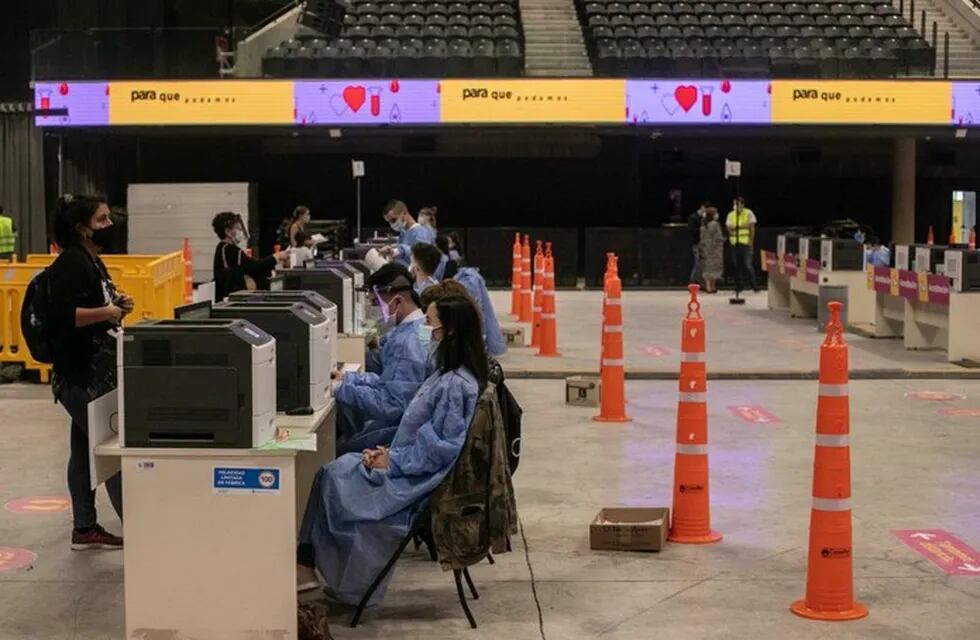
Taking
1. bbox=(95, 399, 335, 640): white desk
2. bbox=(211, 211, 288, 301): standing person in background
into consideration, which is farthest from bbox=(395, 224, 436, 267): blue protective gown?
bbox=(95, 399, 335, 640): white desk

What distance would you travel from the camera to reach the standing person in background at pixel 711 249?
84.0ft

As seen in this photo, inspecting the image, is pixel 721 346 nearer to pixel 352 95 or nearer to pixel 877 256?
pixel 877 256

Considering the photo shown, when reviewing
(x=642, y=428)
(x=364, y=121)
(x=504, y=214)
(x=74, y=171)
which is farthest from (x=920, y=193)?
(x=642, y=428)

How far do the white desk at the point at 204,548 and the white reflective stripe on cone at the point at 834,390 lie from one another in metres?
2.28

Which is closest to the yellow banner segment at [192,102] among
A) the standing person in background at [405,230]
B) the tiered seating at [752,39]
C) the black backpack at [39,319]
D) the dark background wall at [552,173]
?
the dark background wall at [552,173]

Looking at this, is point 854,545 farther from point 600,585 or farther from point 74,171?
point 74,171

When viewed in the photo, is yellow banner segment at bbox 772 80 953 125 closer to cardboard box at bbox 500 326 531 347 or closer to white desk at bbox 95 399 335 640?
cardboard box at bbox 500 326 531 347

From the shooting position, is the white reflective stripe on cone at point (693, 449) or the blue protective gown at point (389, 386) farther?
the white reflective stripe on cone at point (693, 449)

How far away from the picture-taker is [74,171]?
2591 centimetres

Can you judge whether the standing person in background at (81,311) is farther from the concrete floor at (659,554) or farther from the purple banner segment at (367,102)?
the purple banner segment at (367,102)

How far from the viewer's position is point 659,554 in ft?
24.1

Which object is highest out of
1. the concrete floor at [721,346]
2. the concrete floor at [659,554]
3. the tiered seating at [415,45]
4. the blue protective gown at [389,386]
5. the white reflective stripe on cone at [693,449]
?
the tiered seating at [415,45]

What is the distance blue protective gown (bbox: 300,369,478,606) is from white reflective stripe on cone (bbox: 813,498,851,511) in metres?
1.55

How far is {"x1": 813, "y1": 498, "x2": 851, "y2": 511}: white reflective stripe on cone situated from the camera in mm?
6082
